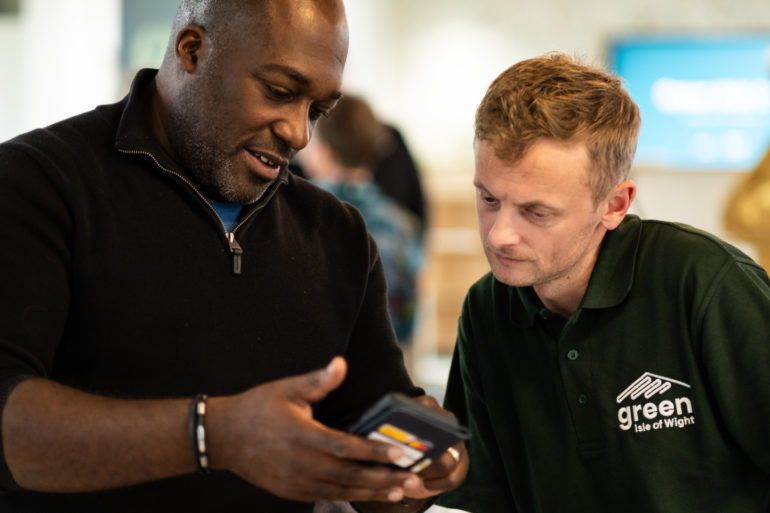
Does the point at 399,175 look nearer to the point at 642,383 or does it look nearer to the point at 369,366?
the point at 369,366

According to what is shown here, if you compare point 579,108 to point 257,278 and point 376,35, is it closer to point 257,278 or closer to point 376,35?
point 257,278

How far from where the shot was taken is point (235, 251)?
1471 millimetres

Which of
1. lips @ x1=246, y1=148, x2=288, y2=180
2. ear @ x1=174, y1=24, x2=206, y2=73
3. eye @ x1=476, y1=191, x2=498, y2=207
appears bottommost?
eye @ x1=476, y1=191, x2=498, y2=207

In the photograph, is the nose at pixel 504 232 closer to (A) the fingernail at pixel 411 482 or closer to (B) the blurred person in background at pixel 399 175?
(A) the fingernail at pixel 411 482

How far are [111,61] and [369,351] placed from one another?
3821 millimetres

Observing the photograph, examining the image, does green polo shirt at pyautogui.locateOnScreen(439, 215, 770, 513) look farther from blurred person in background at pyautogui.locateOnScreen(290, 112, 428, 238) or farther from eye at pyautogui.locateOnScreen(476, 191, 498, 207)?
blurred person in background at pyautogui.locateOnScreen(290, 112, 428, 238)

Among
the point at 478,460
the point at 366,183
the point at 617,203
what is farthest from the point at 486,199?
the point at 366,183

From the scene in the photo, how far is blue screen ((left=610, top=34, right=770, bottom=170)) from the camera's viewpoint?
8.63 metres

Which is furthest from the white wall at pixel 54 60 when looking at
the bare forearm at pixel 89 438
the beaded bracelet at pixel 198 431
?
the beaded bracelet at pixel 198 431

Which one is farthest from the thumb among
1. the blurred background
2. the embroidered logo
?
the blurred background

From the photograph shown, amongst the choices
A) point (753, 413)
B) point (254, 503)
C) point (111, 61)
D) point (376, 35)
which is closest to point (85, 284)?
point (254, 503)

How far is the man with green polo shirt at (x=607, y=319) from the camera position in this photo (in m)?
1.41

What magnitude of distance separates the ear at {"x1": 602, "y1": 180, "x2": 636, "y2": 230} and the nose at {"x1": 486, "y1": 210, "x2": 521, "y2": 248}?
0.56 ft

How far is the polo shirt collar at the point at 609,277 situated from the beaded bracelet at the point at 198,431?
0.65m
